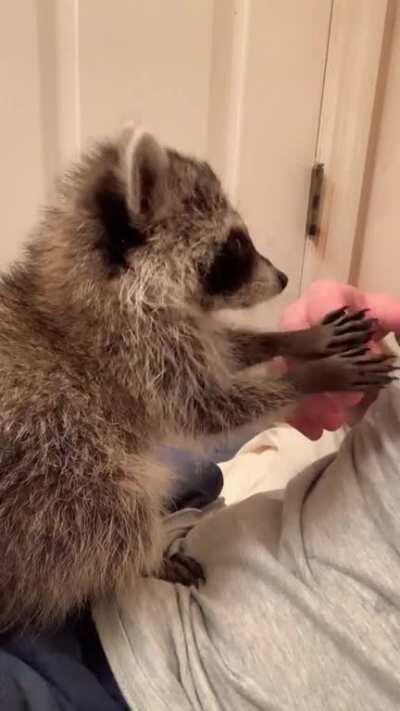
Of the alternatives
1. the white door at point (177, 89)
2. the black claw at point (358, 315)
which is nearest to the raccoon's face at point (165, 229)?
the black claw at point (358, 315)

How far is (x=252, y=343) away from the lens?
985mm

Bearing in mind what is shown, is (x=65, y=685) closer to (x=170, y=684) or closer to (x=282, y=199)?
(x=170, y=684)

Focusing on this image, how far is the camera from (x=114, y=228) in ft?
2.79

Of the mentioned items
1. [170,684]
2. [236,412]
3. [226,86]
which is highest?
[226,86]

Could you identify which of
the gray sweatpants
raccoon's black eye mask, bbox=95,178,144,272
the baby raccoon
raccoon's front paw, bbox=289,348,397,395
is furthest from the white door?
the gray sweatpants

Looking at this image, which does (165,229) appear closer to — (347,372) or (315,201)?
(347,372)

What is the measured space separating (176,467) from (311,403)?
21 centimetres

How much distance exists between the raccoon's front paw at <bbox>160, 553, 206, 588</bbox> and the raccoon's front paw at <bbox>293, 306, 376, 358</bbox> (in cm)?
27

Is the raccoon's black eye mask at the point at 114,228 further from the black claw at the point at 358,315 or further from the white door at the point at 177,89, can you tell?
the white door at the point at 177,89

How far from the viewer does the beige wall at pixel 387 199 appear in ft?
4.58

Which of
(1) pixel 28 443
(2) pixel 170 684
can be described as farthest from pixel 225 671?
(1) pixel 28 443

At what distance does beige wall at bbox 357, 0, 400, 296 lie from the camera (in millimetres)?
1397

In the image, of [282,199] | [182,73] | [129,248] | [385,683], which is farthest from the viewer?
[282,199]

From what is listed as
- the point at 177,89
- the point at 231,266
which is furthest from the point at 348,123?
the point at 231,266
